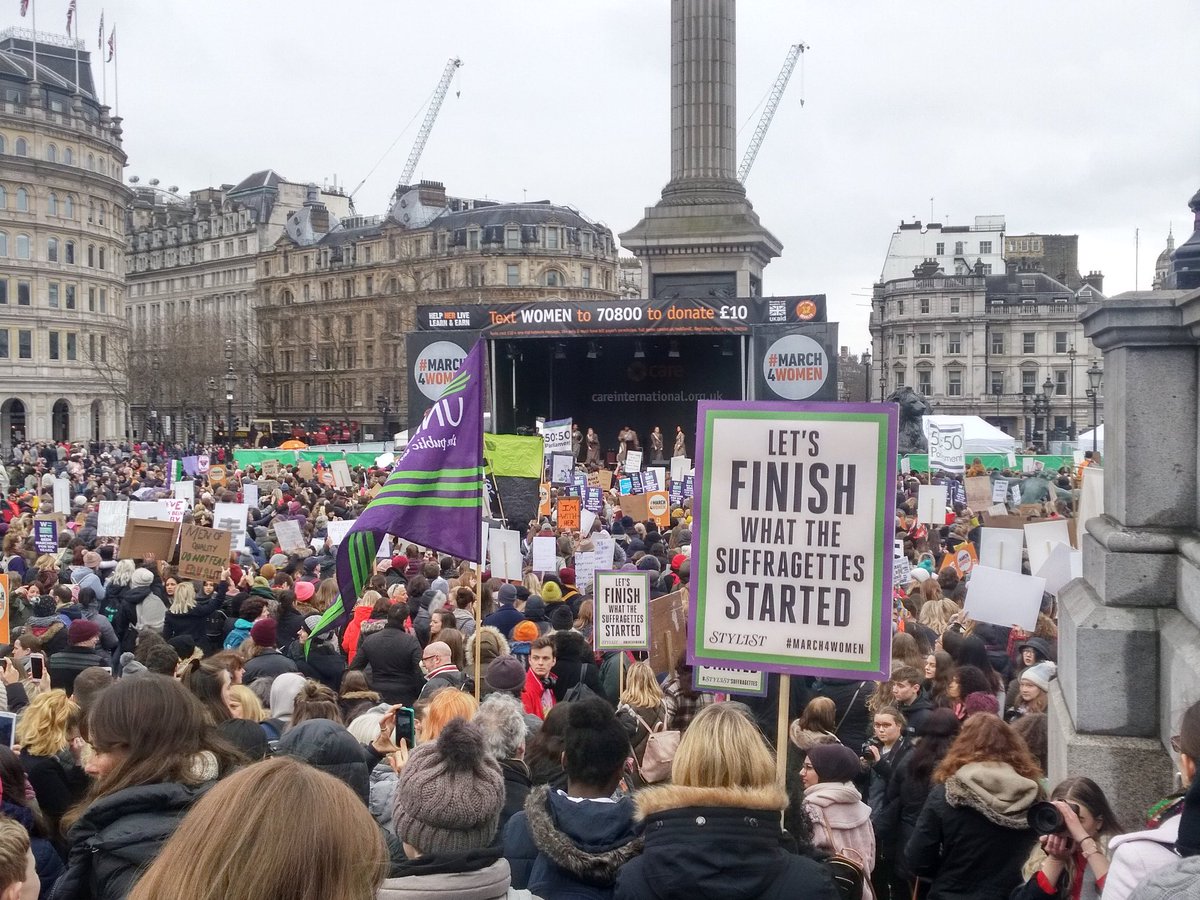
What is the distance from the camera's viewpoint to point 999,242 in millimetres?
111625

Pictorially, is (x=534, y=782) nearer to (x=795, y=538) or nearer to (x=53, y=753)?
(x=795, y=538)

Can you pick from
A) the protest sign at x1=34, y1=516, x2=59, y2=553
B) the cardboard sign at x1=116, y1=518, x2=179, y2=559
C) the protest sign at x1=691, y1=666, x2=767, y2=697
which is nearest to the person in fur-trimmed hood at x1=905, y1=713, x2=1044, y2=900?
the protest sign at x1=691, y1=666, x2=767, y2=697

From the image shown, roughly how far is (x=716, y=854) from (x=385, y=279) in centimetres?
9296

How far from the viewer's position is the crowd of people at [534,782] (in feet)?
8.68

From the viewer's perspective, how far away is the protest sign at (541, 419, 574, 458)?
22.4 meters

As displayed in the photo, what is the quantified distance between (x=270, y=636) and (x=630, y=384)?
28.8 metres

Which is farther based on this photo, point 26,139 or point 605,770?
point 26,139

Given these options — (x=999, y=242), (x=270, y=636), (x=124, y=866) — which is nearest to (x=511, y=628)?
(x=270, y=636)

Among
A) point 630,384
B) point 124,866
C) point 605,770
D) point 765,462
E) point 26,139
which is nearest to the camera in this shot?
point 124,866

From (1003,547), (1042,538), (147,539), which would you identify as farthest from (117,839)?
(147,539)

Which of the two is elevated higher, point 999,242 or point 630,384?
point 999,242

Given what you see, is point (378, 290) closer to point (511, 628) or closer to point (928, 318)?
point (928, 318)

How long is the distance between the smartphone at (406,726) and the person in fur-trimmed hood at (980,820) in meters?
2.67

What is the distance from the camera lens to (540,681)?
25.7 ft
